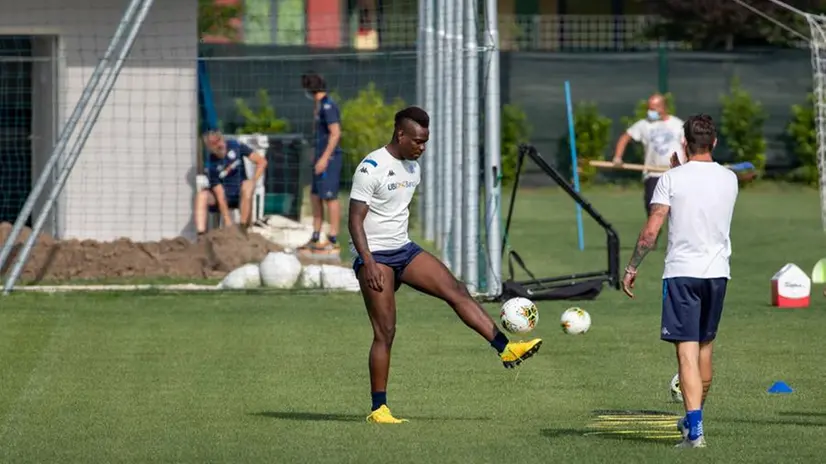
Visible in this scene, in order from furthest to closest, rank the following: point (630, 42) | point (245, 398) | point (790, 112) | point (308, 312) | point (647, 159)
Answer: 1. point (630, 42)
2. point (790, 112)
3. point (647, 159)
4. point (308, 312)
5. point (245, 398)

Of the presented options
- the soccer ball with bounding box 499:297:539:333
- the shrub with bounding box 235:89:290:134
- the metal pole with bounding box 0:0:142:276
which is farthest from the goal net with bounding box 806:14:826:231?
the soccer ball with bounding box 499:297:539:333

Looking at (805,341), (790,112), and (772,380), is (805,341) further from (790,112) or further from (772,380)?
(790,112)

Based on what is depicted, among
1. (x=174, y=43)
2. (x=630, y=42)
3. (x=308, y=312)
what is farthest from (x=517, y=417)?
(x=630, y=42)

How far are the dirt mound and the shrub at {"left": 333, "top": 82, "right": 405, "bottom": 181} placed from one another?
21.2 ft

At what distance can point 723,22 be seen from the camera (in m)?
38.8

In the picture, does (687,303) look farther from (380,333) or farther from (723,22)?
(723,22)

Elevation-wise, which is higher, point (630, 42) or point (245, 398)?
point (630, 42)

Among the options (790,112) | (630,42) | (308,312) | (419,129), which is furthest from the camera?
(630,42)

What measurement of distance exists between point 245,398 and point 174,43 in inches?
398

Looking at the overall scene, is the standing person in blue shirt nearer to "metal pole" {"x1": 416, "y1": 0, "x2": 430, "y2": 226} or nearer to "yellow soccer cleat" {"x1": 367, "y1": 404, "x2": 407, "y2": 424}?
"metal pole" {"x1": 416, "y1": 0, "x2": 430, "y2": 226}

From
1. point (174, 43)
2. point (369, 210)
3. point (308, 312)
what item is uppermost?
point (174, 43)

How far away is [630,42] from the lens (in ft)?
135

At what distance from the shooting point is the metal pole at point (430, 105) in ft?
74.9

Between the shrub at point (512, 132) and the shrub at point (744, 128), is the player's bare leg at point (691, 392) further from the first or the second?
the shrub at point (744, 128)
